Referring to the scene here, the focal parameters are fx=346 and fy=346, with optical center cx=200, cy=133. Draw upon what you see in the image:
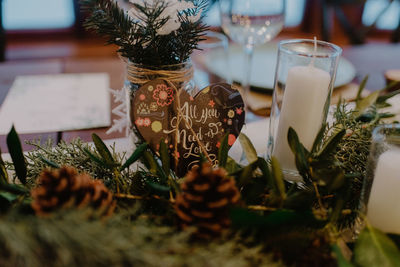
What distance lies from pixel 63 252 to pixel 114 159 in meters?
0.22

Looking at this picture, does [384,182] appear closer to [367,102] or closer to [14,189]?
[367,102]

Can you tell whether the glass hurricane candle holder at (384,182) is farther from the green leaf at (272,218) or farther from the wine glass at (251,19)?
the wine glass at (251,19)

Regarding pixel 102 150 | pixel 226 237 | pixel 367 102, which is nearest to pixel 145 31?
pixel 102 150

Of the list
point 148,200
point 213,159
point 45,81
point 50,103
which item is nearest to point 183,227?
point 148,200

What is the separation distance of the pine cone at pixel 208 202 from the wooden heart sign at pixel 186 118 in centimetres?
17

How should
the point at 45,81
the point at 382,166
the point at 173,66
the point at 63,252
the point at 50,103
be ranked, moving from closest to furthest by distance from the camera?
the point at 63,252
the point at 382,166
the point at 173,66
the point at 50,103
the point at 45,81

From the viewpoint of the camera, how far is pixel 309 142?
50cm

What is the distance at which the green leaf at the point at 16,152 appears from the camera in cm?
40

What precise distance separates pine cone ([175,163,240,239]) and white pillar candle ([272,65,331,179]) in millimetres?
209

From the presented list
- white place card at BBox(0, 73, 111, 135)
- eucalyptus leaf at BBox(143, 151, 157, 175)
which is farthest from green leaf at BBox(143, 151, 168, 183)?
white place card at BBox(0, 73, 111, 135)

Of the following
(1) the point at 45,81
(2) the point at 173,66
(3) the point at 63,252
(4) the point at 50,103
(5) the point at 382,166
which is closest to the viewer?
(3) the point at 63,252

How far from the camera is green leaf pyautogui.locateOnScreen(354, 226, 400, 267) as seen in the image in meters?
0.33

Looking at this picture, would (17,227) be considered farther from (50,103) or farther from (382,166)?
(50,103)

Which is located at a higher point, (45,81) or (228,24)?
(228,24)
